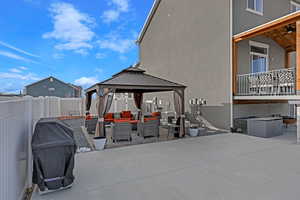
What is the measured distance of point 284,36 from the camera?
10406 mm

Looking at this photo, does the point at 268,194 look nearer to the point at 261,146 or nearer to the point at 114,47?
the point at 261,146

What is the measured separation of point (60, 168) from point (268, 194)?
376 cm

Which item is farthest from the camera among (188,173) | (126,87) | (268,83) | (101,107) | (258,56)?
(258,56)

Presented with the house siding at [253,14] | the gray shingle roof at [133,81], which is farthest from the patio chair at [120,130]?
the house siding at [253,14]

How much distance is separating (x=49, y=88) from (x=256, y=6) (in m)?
21.8

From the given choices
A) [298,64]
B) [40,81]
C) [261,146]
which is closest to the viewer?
[261,146]

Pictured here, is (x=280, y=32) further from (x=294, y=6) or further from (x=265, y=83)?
(x=294, y=6)

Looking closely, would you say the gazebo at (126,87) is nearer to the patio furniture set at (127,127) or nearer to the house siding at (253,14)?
the patio furniture set at (127,127)

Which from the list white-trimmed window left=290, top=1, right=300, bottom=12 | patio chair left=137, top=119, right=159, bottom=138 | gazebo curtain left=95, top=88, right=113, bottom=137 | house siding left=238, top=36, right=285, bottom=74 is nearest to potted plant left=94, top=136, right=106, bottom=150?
gazebo curtain left=95, top=88, right=113, bottom=137

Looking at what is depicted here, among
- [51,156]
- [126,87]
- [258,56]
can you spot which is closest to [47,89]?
[126,87]

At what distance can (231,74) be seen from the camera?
29.2ft

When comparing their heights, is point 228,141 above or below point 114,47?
below

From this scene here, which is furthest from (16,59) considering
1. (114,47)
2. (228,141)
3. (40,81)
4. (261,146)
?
(261,146)

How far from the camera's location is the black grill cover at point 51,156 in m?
3.08
